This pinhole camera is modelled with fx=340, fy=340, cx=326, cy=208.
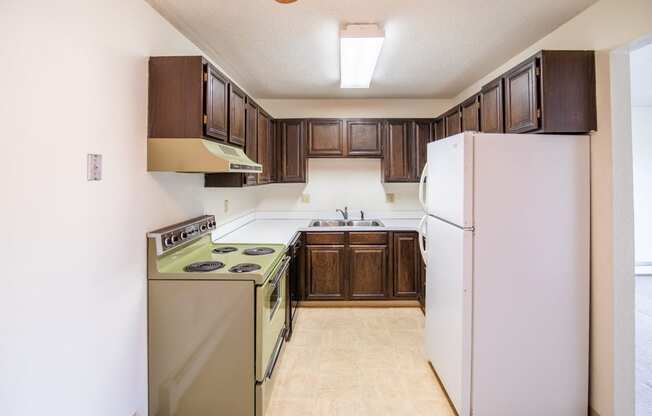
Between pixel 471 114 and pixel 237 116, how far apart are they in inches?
75.6

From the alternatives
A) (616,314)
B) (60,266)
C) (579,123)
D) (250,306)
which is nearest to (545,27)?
(579,123)

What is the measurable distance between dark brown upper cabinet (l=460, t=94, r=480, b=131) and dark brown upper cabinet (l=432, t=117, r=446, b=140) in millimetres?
546

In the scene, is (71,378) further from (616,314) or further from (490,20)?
(490,20)

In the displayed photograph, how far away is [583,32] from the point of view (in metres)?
2.02

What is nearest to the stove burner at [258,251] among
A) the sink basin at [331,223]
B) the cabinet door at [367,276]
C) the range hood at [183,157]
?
the range hood at [183,157]

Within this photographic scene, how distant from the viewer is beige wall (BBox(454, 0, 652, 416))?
6.06 feet

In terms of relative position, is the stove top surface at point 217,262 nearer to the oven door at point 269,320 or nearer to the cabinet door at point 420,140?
the oven door at point 269,320

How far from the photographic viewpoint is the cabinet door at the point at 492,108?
2332mm

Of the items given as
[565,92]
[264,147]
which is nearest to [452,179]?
[565,92]

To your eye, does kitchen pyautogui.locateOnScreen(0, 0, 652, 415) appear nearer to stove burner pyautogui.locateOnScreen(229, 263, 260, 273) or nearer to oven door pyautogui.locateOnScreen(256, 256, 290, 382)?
oven door pyautogui.locateOnScreen(256, 256, 290, 382)

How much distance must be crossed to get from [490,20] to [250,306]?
229cm

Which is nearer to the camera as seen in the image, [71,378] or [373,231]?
[71,378]

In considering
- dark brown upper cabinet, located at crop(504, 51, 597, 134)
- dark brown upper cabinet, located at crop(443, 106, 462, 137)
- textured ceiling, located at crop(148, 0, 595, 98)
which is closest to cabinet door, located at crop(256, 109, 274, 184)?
textured ceiling, located at crop(148, 0, 595, 98)

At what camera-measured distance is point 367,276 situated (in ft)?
12.3
